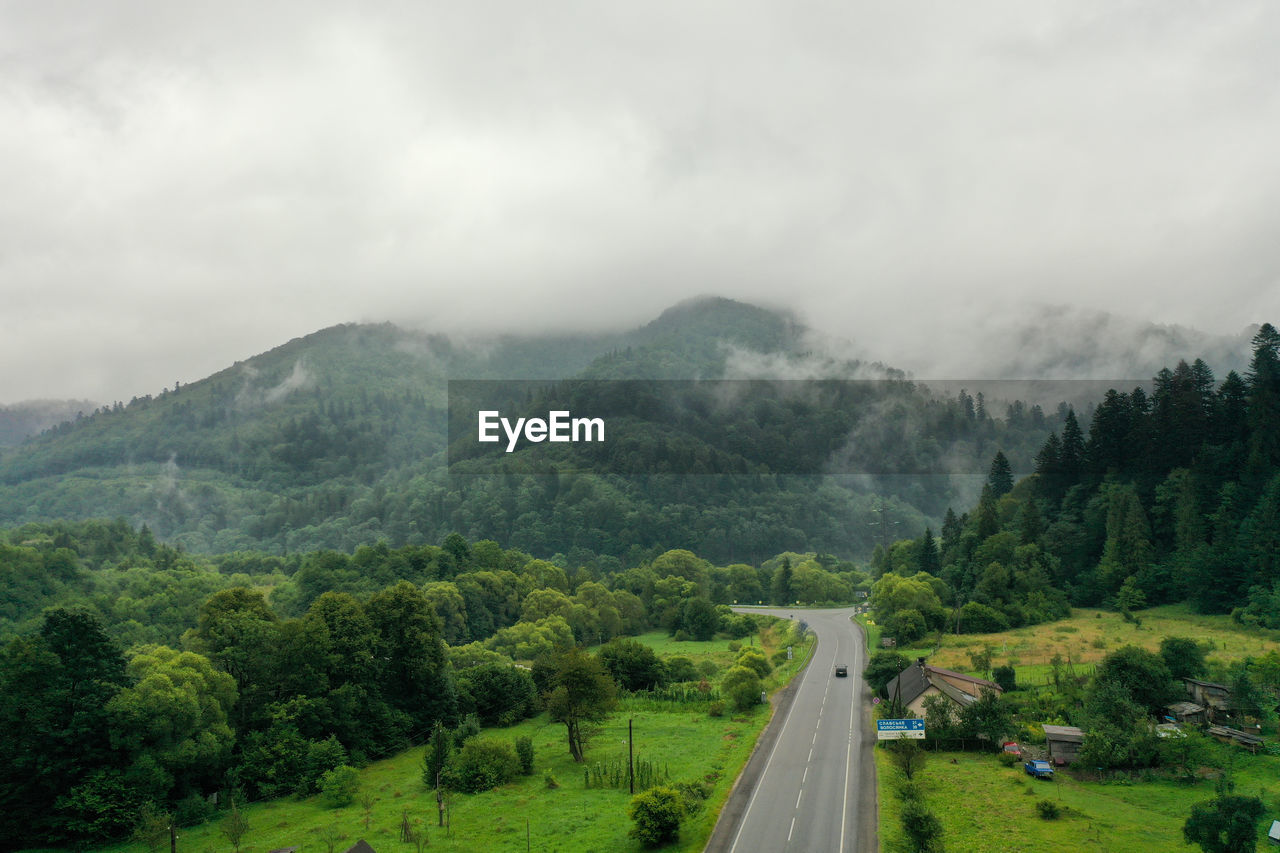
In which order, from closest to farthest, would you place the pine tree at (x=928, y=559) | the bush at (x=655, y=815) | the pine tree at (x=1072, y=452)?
1. the bush at (x=655, y=815)
2. the pine tree at (x=1072, y=452)
3. the pine tree at (x=928, y=559)

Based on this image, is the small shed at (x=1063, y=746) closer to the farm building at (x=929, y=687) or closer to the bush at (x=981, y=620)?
the farm building at (x=929, y=687)

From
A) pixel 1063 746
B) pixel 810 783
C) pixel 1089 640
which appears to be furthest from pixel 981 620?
pixel 810 783

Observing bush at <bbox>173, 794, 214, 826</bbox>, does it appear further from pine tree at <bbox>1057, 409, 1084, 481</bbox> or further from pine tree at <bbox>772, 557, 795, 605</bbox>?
pine tree at <bbox>772, 557, 795, 605</bbox>

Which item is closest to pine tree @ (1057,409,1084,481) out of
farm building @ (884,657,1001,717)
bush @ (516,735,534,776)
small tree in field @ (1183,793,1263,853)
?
farm building @ (884,657,1001,717)

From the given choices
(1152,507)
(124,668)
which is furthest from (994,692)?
(124,668)

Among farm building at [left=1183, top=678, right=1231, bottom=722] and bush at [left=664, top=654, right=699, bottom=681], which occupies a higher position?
farm building at [left=1183, top=678, right=1231, bottom=722]

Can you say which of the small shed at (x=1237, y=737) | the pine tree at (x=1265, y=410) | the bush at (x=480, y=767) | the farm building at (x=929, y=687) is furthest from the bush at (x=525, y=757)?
the pine tree at (x=1265, y=410)

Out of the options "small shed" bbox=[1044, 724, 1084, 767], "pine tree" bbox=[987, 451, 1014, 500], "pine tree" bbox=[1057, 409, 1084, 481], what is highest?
"pine tree" bbox=[1057, 409, 1084, 481]
